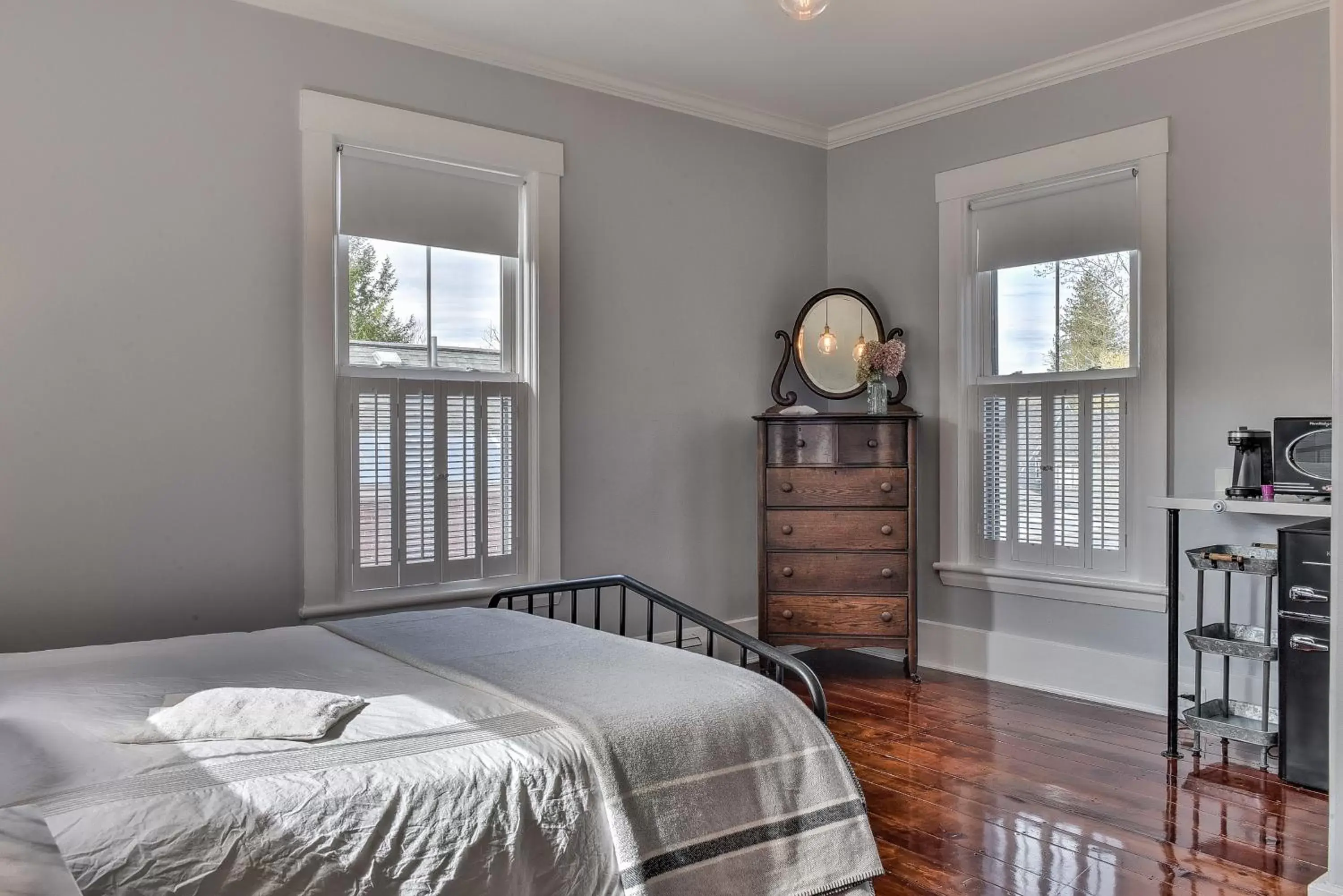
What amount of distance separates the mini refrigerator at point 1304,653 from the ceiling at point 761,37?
1.93 meters

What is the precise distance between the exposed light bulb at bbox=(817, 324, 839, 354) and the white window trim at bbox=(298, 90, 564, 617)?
1392 millimetres

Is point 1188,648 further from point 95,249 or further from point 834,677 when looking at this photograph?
point 95,249

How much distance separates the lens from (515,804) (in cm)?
170

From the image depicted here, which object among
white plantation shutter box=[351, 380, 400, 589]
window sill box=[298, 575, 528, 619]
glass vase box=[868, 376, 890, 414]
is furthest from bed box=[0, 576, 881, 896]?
glass vase box=[868, 376, 890, 414]

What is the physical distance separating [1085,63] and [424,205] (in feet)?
8.78

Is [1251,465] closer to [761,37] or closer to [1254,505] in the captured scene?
[1254,505]

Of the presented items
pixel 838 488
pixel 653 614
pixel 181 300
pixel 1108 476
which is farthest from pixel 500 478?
pixel 1108 476

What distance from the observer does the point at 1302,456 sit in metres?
3.26

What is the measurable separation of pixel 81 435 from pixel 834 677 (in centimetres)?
308

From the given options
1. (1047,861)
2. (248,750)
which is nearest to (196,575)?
(248,750)

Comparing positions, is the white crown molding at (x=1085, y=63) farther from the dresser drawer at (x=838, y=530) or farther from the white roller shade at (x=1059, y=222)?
the dresser drawer at (x=838, y=530)

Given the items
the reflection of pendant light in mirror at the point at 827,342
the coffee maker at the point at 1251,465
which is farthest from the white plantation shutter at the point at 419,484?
the coffee maker at the point at 1251,465

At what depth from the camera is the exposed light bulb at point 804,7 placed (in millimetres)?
2498

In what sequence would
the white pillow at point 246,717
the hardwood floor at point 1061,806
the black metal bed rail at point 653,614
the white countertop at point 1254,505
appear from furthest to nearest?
the white countertop at point 1254,505 → the hardwood floor at point 1061,806 → the black metal bed rail at point 653,614 → the white pillow at point 246,717
